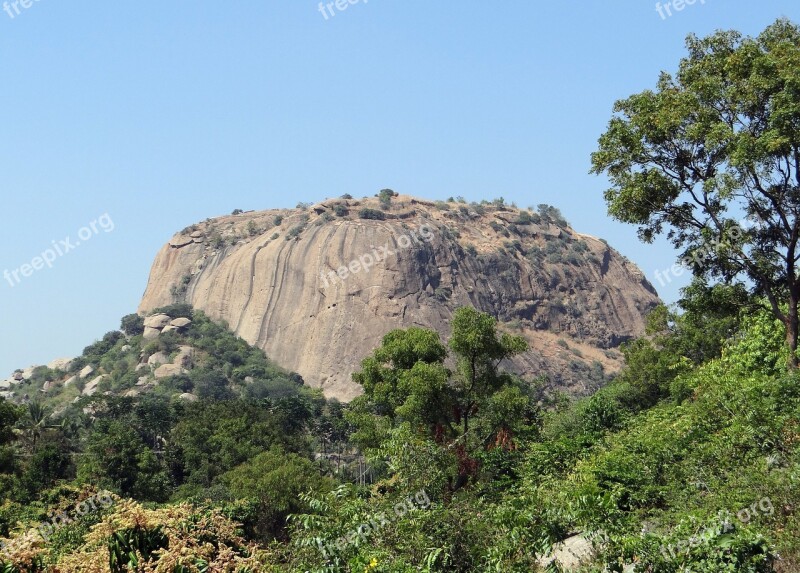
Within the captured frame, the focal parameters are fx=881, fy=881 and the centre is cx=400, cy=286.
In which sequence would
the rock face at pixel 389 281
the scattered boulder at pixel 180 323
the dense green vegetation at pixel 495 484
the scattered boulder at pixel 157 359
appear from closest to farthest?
the dense green vegetation at pixel 495 484 → the scattered boulder at pixel 157 359 → the rock face at pixel 389 281 → the scattered boulder at pixel 180 323

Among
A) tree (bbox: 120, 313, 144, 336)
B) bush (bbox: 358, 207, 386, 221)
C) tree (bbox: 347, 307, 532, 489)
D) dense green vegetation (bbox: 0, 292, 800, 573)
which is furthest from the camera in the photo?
bush (bbox: 358, 207, 386, 221)

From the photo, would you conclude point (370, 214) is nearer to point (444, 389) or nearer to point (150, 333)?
point (150, 333)

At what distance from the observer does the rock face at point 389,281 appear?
116688 millimetres

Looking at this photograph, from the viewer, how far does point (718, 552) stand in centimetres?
881

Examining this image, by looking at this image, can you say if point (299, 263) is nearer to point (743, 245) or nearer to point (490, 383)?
point (490, 383)

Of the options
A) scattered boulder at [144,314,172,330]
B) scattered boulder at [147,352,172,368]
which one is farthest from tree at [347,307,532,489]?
scattered boulder at [144,314,172,330]

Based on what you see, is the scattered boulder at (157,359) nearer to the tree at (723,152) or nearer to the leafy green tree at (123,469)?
the leafy green tree at (123,469)

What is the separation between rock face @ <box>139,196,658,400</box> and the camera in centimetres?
11669

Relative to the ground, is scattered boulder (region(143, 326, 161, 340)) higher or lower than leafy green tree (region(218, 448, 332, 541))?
higher

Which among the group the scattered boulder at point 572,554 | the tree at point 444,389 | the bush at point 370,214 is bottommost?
the scattered boulder at point 572,554

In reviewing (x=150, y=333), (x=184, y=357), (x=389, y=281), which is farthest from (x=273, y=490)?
(x=150, y=333)

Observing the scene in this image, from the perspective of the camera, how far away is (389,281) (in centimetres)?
11894

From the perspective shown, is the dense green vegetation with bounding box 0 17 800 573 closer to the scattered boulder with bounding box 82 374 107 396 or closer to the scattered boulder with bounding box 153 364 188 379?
the scattered boulder with bounding box 153 364 188 379

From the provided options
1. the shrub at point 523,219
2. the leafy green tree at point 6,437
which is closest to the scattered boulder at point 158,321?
the shrub at point 523,219
